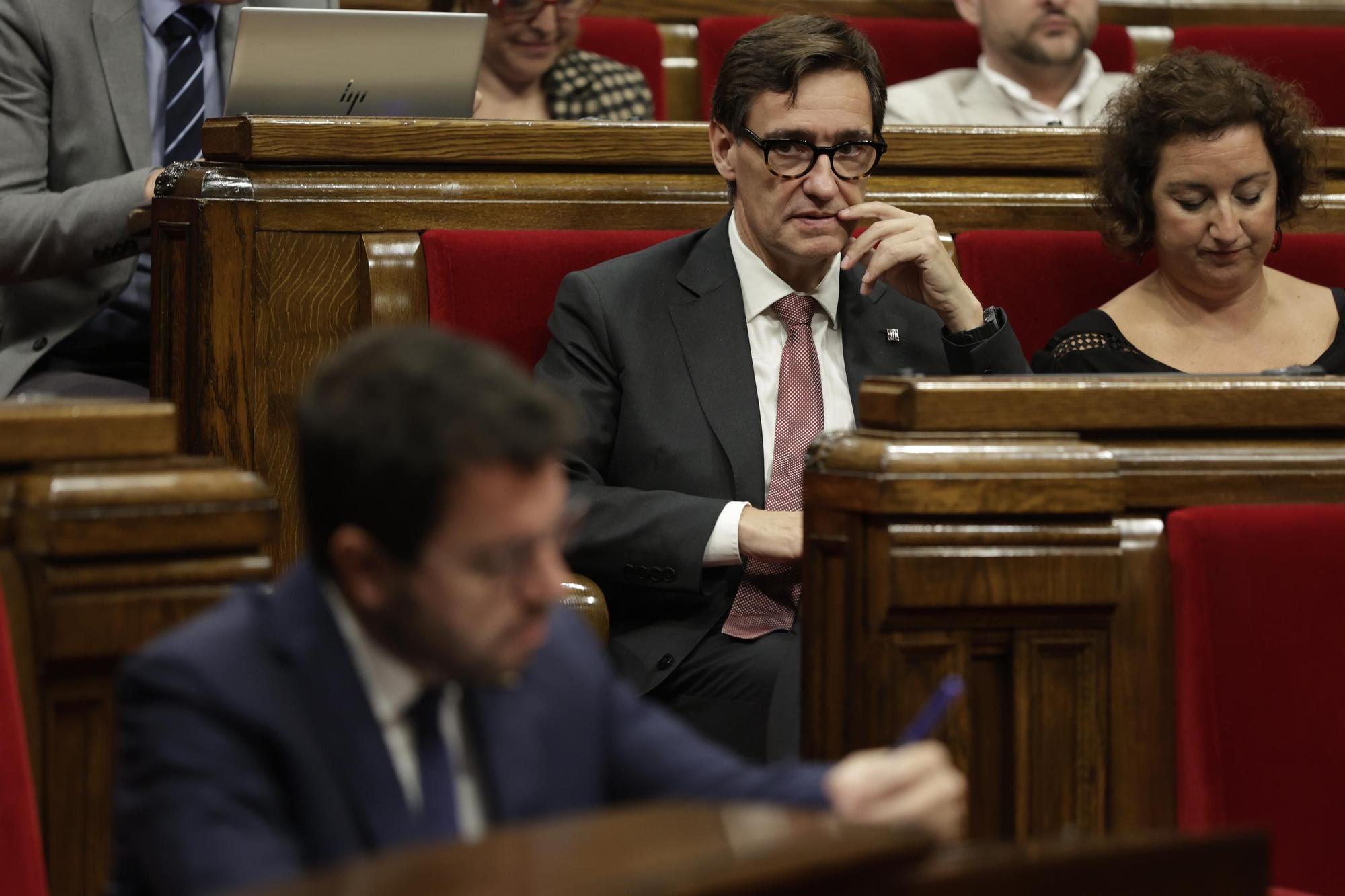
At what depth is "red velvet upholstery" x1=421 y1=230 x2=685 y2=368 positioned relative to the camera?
1619mm

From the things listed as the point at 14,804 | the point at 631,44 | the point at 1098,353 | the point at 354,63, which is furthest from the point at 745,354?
the point at 631,44

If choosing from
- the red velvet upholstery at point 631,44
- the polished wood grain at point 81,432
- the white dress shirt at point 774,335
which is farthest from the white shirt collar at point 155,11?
the polished wood grain at point 81,432

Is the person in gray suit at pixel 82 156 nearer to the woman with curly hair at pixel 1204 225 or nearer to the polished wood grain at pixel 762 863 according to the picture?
the woman with curly hair at pixel 1204 225

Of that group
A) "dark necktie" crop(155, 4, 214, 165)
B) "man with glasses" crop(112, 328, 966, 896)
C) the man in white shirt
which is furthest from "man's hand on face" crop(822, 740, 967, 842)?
the man in white shirt

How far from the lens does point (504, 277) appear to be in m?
1.64

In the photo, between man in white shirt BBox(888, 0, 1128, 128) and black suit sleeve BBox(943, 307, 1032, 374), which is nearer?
black suit sleeve BBox(943, 307, 1032, 374)

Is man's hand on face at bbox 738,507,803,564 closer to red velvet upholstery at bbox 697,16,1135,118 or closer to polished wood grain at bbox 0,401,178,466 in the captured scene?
polished wood grain at bbox 0,401,178,466

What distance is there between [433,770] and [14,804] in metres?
0.33

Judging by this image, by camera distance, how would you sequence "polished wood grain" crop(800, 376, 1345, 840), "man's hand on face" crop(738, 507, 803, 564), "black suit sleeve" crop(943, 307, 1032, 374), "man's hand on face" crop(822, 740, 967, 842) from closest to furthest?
1. "man's hand on face" crop(822, 740, 967, 842)
2. "polished wood grain" crop(800, 376, 1345, 840)
3. "man's hand on face" crop(738, 507, 803, 564)
4. "black suit sleeve" crop(943, 307, 1032, 374)

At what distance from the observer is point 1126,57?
2.80 metres

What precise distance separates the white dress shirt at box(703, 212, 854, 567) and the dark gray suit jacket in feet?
0.04

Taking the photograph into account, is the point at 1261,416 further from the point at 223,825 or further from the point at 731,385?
the point at 223,825

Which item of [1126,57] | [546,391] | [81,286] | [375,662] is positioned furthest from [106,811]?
[1126,57]

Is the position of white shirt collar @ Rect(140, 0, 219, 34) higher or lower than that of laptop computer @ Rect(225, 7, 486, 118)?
higher
